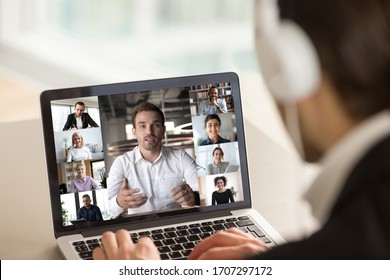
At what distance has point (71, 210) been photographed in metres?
1.00

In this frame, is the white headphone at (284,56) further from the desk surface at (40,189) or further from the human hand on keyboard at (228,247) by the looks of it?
the desk surface at (40,189)

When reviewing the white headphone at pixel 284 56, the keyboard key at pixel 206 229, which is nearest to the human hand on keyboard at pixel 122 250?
the keyboard key at pixel 206 229

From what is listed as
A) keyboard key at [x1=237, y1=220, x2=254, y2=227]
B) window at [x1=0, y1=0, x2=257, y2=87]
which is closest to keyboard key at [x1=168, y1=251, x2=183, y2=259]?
keyboard key at [x1=237, y1=220, x2=254, y2=227]

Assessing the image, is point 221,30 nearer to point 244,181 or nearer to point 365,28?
point 244,181

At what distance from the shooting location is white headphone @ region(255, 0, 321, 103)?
56 centimetres

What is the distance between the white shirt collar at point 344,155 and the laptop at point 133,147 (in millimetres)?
406

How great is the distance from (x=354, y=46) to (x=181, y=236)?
49 centimetres

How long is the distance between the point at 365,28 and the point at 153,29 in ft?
7.97

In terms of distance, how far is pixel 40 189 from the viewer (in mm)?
1125

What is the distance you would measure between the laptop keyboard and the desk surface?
0.03 m
